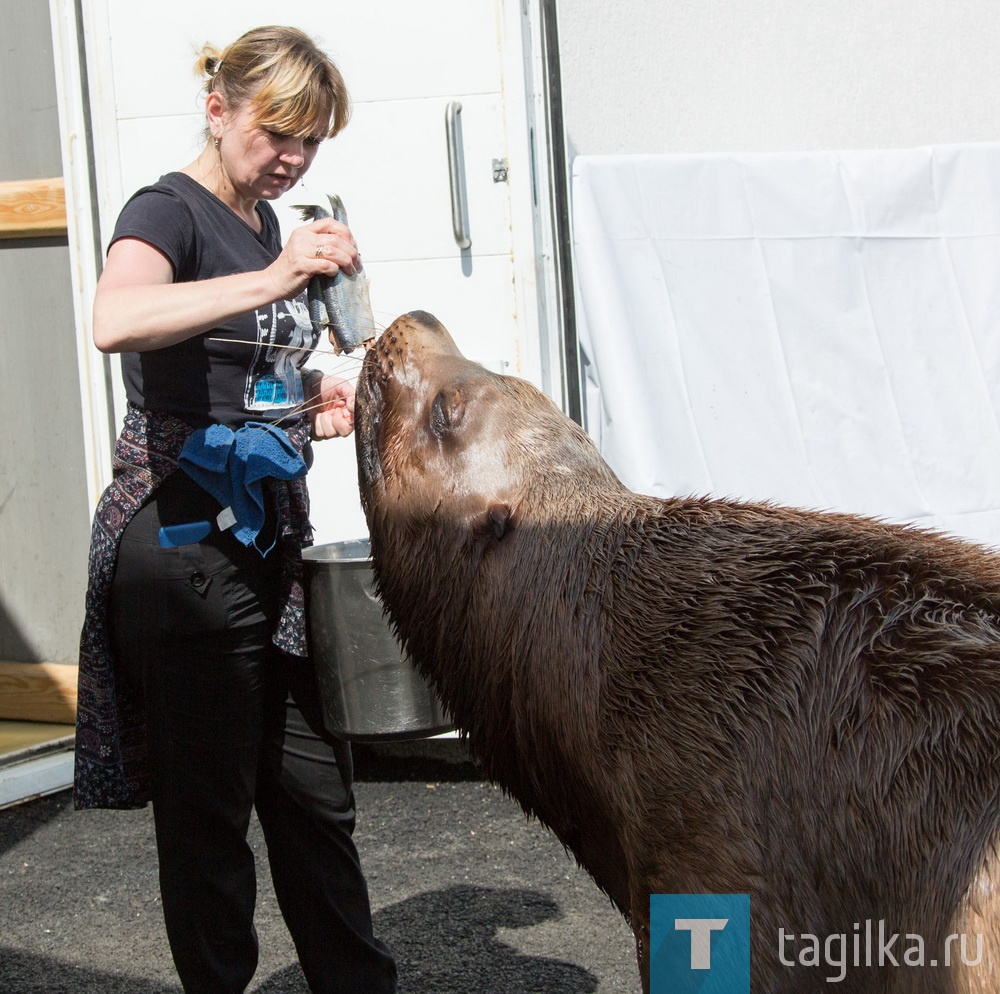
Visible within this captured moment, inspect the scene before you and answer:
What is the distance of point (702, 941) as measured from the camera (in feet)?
5.82

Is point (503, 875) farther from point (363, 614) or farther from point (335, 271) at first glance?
point (335, 271)

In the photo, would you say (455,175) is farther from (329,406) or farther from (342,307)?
(342,307)

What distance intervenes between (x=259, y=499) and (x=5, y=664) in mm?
3763

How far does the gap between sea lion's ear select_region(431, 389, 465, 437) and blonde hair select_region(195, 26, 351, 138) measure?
73cm

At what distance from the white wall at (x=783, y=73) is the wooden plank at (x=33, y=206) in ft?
8.02

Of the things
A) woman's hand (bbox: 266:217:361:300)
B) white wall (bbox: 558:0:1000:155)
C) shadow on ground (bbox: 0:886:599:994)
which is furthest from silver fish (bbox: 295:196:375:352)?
white wall (bbox: 558:0:1000:155)

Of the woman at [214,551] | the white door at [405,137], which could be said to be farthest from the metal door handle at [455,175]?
the woman at [214,551]

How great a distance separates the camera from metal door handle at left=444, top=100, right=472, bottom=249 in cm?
467

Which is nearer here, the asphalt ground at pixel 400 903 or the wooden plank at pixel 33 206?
the asphalt ground at pixel 400 903

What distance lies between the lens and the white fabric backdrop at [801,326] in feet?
16.8

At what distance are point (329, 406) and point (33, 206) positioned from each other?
324cm

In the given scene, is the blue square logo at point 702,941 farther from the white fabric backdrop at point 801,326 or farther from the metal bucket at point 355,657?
the white fabric backdrop at point 801,326

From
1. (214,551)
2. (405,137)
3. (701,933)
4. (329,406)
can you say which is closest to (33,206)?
(405,137)

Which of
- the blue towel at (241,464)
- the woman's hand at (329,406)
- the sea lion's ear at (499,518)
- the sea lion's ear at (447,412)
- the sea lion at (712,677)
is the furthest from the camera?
the woman's hand at (329,406)
